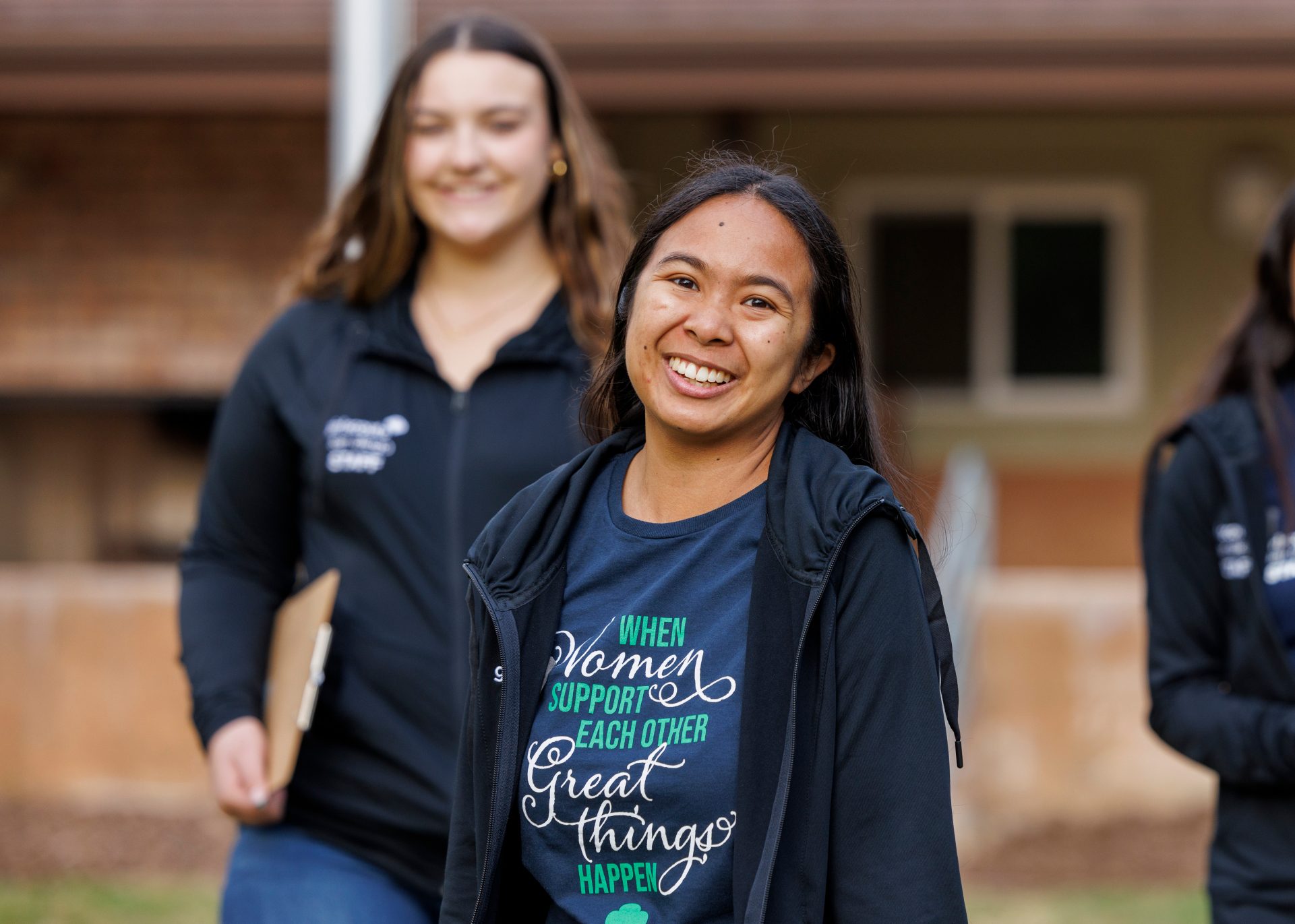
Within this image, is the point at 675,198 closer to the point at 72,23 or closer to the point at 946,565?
the point at 946,565

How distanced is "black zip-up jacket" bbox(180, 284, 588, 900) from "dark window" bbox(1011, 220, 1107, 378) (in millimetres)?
8289

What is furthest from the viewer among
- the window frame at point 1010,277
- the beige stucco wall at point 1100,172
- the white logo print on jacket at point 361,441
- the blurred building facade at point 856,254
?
the window frame at point 1010,277

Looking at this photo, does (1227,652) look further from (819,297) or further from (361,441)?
(361,441)

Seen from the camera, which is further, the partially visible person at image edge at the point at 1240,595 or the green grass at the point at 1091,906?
the green grass at the point at 1091,906

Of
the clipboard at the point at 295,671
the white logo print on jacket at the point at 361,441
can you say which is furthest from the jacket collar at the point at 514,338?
the clipboard at the point at 295,671

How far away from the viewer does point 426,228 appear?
306cm

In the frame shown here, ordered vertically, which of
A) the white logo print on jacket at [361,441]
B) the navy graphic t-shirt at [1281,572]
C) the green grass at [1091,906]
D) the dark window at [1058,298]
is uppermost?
the white logo print on jacket at [361,441]

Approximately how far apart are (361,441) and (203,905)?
3780mm

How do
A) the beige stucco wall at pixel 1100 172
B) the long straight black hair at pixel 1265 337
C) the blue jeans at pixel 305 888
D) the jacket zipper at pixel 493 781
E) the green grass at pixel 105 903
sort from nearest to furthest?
the jacket zipper at pixel 493 781 → the blue jeans at pixel 305 888 → the long straight black hair at pixel 1265 337 → the green grass at pixel 105 903 → the beige stucco wall at pixel 1100 172

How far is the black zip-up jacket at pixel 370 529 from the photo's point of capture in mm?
2662

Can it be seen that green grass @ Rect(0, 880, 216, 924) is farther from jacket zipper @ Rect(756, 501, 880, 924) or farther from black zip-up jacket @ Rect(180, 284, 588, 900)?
jacket zipper @ Rect(756, 501, 880, 924)

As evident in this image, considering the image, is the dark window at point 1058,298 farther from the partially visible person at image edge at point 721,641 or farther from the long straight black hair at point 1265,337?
the partially visible person at image edge at point 721,641

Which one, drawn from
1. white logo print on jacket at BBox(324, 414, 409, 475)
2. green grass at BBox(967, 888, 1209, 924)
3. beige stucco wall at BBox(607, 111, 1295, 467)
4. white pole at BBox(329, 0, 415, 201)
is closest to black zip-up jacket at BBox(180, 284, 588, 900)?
white logo print on jacket at BBox(324, 414, 409, 475)

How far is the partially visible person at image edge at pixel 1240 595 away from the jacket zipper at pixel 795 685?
130cm
